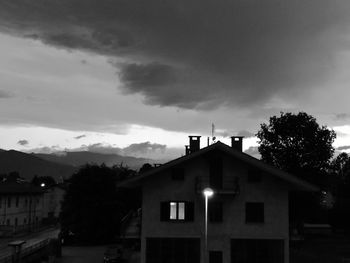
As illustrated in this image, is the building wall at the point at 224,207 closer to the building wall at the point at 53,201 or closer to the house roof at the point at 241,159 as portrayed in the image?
the house roof at the point at 241,159

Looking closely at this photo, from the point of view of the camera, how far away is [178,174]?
43.2 m

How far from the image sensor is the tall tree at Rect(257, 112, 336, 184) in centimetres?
7500

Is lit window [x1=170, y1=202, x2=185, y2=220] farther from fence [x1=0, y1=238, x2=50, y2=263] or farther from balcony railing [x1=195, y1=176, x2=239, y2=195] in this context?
fence [x1=0, y1=238, x2=50, y2=263]

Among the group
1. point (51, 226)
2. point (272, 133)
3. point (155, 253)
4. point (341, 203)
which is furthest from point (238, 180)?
point (51, 226)

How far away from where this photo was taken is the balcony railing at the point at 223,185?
4153 centimetres

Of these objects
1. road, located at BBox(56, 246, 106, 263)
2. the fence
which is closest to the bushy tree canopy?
road, located at BBox(56, 246, 106, 263)

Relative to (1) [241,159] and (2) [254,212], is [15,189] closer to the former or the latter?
(2) [254,212]

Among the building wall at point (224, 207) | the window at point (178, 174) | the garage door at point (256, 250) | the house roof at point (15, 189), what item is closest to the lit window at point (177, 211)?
the building wall at point (224, 207)

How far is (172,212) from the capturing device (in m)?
42.8

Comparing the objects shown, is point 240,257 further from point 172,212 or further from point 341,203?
point 341,203

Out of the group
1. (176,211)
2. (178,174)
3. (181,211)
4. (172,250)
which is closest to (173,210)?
(176,211)

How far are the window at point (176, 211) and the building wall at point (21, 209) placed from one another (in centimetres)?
5562

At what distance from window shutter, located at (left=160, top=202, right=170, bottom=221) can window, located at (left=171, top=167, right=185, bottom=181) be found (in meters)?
2.39

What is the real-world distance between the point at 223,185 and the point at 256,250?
20.8ft
